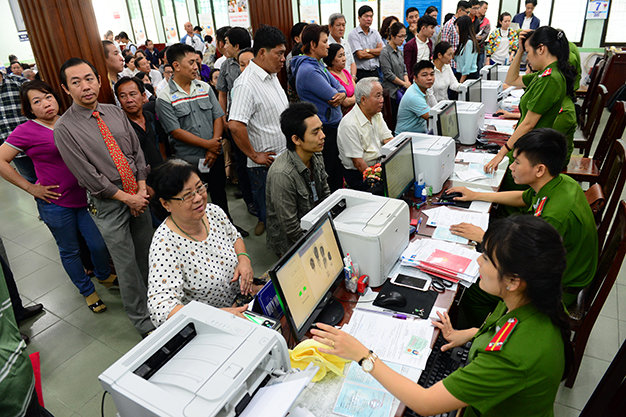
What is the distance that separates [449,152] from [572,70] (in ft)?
4.06

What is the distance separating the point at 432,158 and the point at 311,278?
5.10ft

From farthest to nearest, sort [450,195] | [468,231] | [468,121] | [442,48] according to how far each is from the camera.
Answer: [442,48] → [468,121] → [450,195] → [468,231]

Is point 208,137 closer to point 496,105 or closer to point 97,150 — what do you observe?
point 97,150

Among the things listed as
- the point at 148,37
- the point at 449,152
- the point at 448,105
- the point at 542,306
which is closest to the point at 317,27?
the point at 448,105

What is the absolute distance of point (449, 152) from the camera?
9.76 ft

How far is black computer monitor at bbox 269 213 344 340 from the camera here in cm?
149

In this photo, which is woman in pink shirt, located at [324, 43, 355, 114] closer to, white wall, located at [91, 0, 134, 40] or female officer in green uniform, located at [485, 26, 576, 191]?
female officer in green uniform, located at [485, 26, 576, 191]

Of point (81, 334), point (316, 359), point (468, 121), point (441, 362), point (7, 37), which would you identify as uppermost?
point (7, 37)

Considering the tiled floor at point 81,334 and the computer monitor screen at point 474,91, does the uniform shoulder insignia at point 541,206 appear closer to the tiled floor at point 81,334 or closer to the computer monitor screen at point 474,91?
the tiled floor at point 81,334

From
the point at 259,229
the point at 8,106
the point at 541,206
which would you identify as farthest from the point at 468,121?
the point at 8,106

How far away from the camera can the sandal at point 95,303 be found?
3.06 metres

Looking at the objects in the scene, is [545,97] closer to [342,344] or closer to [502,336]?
[502,336]

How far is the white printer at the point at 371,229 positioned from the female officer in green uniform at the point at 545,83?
Result: 1.51 metres

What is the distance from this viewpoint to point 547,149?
6.84ft
